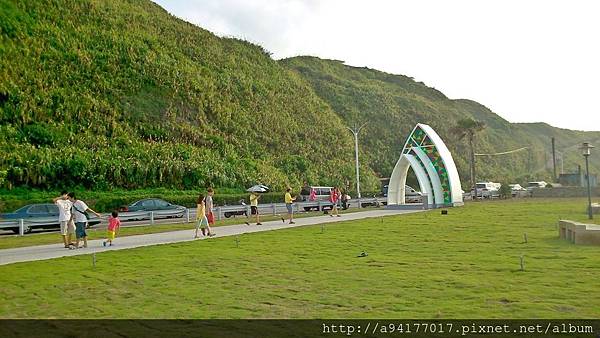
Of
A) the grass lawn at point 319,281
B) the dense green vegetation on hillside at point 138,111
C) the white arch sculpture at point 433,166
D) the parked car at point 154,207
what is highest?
the dense green vegetation on hillside at point 138,111

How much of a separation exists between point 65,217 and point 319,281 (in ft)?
33.3

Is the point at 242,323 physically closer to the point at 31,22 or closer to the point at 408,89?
the point at 31,22

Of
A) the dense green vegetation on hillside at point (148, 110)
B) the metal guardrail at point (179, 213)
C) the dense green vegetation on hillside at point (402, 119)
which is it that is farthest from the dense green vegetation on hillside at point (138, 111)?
the dense green vegetation on hillside at point (402, 119)

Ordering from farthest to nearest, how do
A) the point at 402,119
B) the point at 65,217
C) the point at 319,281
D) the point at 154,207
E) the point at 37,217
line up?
the point at 402,119 < the point at 154,207 < the point at 37,217 < the point at 65,217 < the point at 319,281

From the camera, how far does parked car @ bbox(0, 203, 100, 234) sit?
83.6 ft

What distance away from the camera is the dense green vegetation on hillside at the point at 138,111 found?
143 feet

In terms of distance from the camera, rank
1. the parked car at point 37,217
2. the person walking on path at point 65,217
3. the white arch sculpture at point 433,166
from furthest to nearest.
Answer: the white arch sculpture at point 433,166 < the parked car at point 37,217 < the person walking on path at point 65,217

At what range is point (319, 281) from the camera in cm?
1016

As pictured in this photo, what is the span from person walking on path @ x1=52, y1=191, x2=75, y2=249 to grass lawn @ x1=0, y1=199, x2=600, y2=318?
2.54m

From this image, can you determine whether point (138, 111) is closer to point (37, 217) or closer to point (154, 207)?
point (154, 207)

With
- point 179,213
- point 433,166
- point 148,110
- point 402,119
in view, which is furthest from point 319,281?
point 402,119

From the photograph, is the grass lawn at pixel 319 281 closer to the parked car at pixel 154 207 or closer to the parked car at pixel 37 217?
the parked car at pixel 37 217

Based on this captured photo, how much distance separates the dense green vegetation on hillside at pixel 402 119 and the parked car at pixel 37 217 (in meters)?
61.8

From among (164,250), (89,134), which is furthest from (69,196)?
(89,134)
